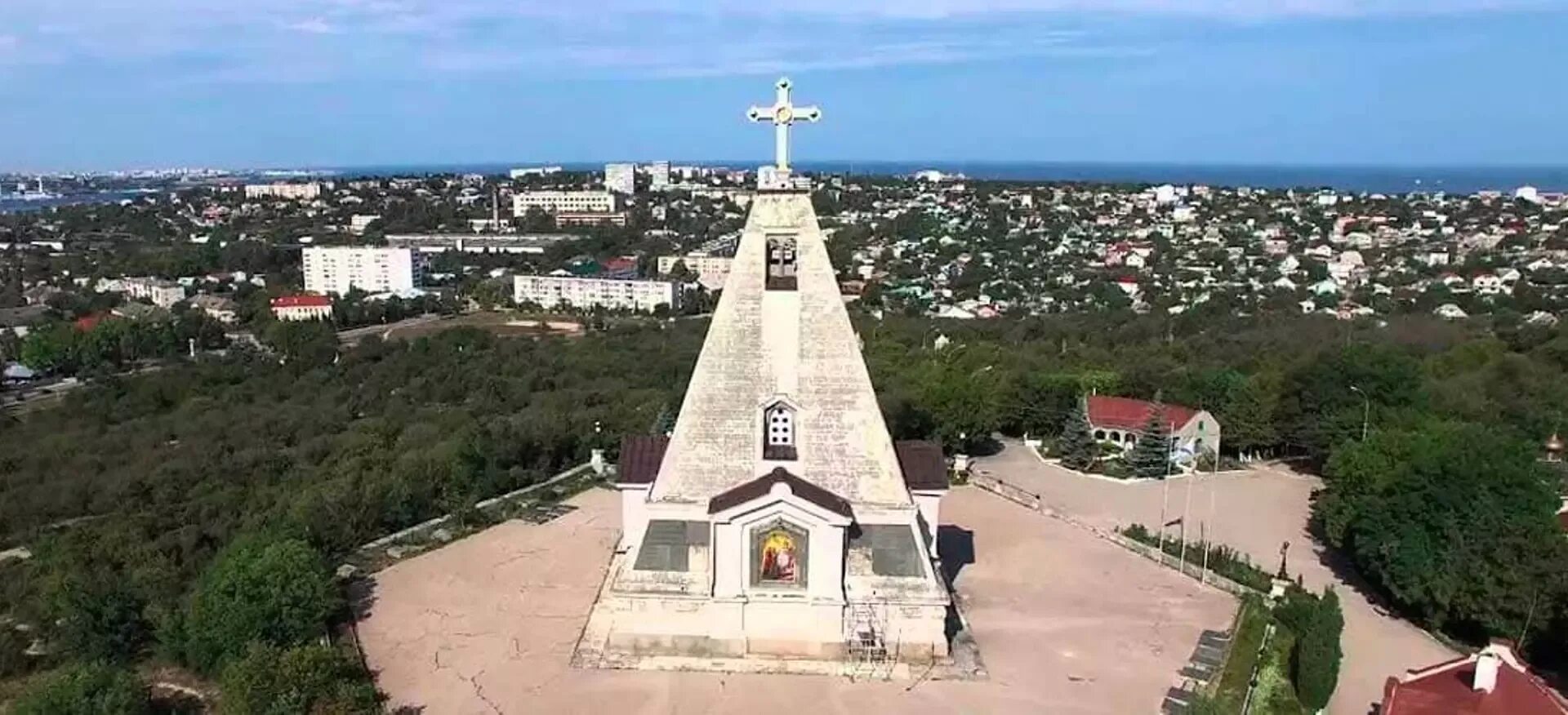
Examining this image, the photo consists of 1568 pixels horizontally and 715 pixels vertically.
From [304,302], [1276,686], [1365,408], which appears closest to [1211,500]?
[1365,408]

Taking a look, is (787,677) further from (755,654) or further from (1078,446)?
(1078,446)

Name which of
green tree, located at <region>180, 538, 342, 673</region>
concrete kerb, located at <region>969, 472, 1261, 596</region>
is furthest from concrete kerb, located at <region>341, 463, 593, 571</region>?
concrete kerb, located at <region>969, 472, 1261, 596</region>

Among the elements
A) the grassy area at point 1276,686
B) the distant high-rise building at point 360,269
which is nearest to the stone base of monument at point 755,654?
the grassy area at point 1276,686

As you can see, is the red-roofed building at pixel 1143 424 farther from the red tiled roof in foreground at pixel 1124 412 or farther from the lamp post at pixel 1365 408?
the lamp post at pixel 1365 408

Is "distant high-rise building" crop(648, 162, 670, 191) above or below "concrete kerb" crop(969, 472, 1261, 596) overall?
above

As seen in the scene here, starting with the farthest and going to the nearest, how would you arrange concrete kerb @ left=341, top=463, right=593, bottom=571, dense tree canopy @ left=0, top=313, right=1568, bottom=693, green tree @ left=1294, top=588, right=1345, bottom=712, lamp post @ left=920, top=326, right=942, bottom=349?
lamp post @ left=920, top=326, right=942, bottom=349 → concrete kerb @ left=341, top=463, right=593, bottom=571 → dense tree canopy @ left=0, top=313, right=1568, bottom=693 → green tree @ left=1294, top=588, right=1345, bottom=712

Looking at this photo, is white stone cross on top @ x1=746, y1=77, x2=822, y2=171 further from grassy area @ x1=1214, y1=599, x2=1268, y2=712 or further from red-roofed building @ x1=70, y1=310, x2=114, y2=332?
red-roofed building @ x1=70, y1=310, x2=114, y2=332
